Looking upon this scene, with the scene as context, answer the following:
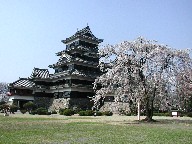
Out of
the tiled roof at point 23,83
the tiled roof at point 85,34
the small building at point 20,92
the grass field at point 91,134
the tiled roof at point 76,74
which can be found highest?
the tiled roof at point 85,34

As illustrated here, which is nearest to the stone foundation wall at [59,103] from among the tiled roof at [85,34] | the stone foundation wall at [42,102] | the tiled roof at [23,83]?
the stone foundation wall at [42,102]

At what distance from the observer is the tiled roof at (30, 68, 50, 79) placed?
72419 millimetres

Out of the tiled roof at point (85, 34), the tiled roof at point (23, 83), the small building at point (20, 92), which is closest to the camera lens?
the small building at point (20, 92)

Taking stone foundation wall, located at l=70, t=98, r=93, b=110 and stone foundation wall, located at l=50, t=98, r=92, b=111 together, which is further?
stone foundation wall, located at l=70, t=98, r=93, b=110

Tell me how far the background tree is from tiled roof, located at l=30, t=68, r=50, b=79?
4182 cm

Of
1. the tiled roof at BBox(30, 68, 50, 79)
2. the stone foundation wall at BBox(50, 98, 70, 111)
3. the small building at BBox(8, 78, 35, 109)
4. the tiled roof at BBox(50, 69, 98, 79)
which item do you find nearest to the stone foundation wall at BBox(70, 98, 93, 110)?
the stone foundation wall at BBox(50, 98, 70, 111)

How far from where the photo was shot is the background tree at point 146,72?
32.9 meters

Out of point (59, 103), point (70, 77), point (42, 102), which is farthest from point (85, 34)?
point (42, 102)

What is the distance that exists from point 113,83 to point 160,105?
6.63 m

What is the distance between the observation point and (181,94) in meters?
35.3

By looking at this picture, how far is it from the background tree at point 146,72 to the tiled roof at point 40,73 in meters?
41.8

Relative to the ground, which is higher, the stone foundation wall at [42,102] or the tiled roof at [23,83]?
the tiled roof at [23,83]

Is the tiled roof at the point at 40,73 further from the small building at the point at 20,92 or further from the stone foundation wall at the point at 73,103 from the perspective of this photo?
the stone foundation wall at the point at 73,103

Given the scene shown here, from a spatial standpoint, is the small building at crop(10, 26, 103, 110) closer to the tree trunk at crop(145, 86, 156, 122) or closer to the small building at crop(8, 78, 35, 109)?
the small building at crop(8, 78, 35, 109)
